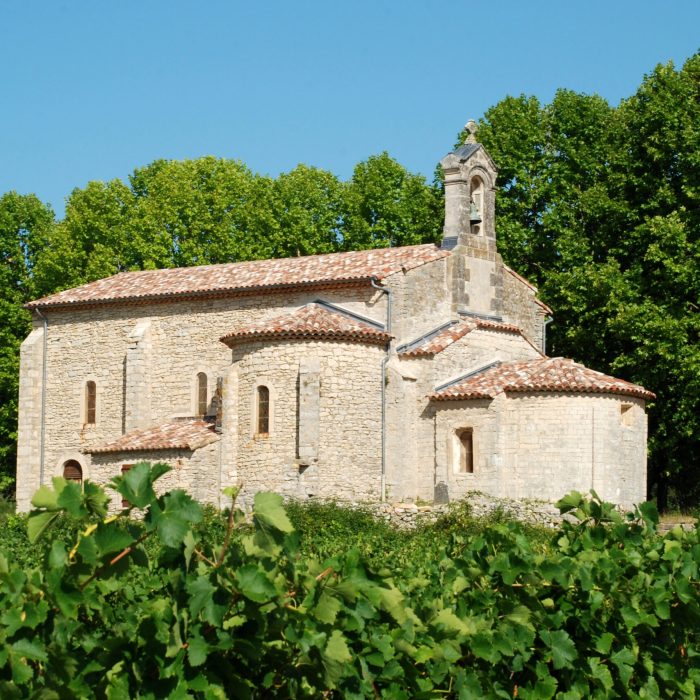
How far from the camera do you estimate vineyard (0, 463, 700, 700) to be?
7703 millimetres

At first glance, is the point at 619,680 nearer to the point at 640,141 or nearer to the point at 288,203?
the point at 640,141

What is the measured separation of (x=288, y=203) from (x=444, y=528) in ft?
80.2

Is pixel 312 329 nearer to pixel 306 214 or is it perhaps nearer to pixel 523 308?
pixel 523 308

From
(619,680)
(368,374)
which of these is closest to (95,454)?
(368,374)

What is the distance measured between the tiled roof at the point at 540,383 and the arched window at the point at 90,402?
11055 mm

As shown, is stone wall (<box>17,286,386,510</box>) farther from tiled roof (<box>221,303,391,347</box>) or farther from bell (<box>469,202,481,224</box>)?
bell (<box>469,202,481,224</box>)

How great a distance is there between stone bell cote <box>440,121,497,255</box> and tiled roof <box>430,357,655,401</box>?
4.41 m

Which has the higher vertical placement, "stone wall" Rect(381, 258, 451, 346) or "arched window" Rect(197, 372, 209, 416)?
"stone wall" Rect(381, 258, 451, 346)

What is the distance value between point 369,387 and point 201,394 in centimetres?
627

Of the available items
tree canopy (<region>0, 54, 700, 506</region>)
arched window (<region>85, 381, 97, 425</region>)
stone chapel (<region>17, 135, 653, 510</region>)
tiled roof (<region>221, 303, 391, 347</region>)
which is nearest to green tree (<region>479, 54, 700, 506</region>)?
tree canopy (<region>0, 54, 700, 506</region>)

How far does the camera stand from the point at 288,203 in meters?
53.0

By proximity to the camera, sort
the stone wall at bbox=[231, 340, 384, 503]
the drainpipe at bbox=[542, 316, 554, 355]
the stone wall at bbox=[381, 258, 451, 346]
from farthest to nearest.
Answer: the drainpipe at bbox=[542, 316, 554, 355]
the stone wall at bbox=[381, 258, 451, 346]
the stone wall at bbox=[231, 340, 384, 503]

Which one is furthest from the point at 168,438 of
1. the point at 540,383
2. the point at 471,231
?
the point at 471,231

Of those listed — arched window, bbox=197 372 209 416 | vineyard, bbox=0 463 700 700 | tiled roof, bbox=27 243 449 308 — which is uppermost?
tiled roof, bbox=27 243 449 308
